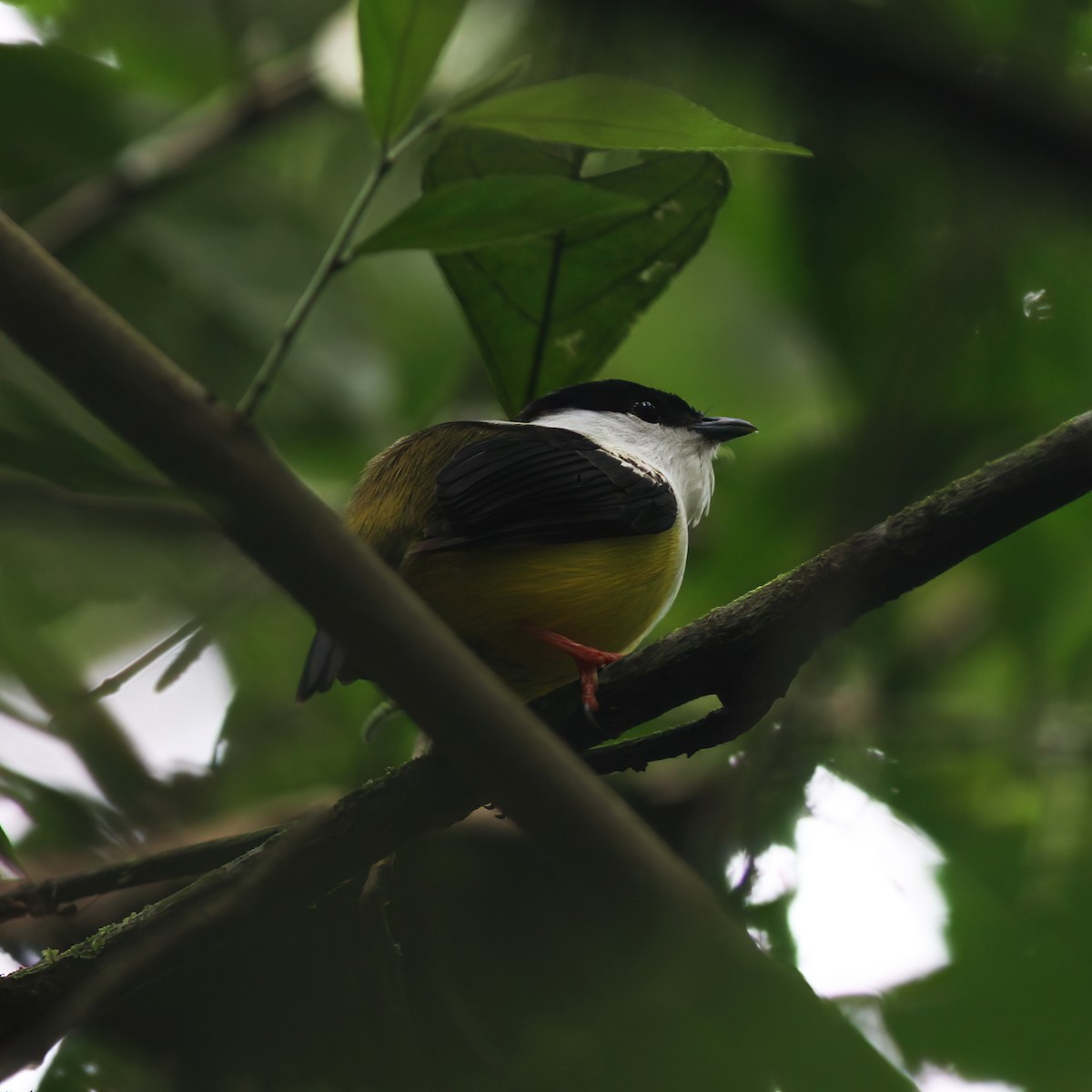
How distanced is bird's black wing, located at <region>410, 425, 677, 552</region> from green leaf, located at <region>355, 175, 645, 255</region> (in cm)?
106

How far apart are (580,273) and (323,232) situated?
2.03 m

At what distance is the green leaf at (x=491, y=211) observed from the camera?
1.51 m

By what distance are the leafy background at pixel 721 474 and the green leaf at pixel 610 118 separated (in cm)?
61

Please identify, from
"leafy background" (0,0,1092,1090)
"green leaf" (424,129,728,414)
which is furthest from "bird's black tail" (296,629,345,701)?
"green leaf" (424,129,728,414)

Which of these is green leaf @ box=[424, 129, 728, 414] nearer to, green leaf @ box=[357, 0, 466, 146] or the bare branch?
green leaf @ box=[357, 0, 466, 146]

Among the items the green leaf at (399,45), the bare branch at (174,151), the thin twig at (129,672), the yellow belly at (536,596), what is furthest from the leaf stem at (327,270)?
the bare branch at (174,151)

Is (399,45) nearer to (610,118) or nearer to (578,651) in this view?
(610,118)

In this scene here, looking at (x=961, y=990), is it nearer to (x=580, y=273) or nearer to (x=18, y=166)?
(x=580, y=273)

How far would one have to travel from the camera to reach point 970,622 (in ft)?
15.5

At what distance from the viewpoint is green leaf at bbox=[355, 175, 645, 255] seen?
1513 mm

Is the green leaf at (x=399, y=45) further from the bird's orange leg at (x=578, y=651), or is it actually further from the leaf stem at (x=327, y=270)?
the bird's orange leg at (x=578, y=651)

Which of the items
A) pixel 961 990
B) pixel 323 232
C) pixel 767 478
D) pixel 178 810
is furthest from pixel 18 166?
pixel 961 990

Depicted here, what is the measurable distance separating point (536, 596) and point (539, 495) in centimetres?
21

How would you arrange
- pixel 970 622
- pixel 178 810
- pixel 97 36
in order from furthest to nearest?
pixel 970 622 → pixel 97 36 → pixel 178 810
